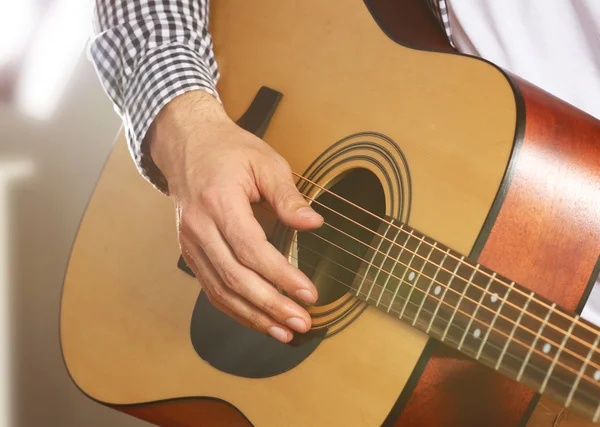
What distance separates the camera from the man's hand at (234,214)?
64 cm

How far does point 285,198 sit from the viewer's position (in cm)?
64

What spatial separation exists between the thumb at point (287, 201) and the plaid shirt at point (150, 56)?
208 millimetres

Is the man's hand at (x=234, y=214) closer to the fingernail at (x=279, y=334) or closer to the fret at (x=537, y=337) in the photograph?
the fingernail at (x=279, y=334)

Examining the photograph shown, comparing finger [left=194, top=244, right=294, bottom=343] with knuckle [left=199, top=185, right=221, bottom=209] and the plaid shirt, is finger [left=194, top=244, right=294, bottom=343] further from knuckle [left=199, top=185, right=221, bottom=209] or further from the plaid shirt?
the plaid shirt

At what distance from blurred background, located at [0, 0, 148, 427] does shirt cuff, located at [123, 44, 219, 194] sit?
509 mm

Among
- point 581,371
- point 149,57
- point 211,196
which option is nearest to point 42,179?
point 149,57

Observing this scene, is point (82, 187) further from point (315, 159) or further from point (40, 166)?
point (315, 159)

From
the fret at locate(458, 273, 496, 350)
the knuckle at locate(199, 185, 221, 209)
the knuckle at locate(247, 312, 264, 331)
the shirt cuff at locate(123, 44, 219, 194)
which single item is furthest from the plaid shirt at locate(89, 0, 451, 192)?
the fret at locate(458, 273, 496, 350)

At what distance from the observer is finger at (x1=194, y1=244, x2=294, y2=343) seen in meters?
0.66

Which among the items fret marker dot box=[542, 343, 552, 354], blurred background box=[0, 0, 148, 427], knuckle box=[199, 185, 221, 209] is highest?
fret marker dot box=[542, 343, 552, 354]

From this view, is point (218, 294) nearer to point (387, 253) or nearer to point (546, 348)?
point (387, 253)

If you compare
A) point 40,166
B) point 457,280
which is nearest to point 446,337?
point 457,280

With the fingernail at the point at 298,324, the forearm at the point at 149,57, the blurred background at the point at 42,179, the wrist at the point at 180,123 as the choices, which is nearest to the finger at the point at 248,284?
the fingernail at the point at 298,324

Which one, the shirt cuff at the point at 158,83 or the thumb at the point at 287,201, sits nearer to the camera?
the thumb at the point at 287,201
